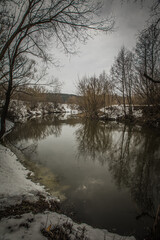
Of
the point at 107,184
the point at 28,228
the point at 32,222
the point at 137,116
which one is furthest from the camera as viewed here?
the point at 137,116

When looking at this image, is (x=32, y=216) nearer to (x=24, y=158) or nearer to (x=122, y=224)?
(x=122, y=224)

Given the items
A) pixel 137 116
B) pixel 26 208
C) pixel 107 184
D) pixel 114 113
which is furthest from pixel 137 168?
pixel 114 113

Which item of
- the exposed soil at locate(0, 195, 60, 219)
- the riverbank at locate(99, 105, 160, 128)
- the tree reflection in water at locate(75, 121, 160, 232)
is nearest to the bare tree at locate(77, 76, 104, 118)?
the riverbank at locate(99, 105, 160, 128)

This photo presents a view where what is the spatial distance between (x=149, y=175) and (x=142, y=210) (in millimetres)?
2156

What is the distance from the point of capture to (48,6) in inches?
174

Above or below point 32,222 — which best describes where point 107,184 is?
below

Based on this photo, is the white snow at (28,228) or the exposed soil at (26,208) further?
the exposed soil at (26,208)

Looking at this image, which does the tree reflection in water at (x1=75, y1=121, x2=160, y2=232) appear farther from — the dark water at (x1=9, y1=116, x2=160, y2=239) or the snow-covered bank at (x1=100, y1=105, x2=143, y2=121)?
the snow-covered bank at (x1=100, y1=105, x2=143, y2=121)

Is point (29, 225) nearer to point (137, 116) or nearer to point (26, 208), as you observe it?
point (26, 208)

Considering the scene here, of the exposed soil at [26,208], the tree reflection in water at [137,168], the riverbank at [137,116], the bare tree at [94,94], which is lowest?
the tree reflection in water at [137,168]

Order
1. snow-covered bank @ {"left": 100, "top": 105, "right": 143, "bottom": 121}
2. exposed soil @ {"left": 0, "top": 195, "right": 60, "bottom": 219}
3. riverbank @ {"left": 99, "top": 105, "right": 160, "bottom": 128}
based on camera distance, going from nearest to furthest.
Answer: exposed soil @ {"left": 0, "top": 195, "right": 60, "bottom": 219} < riverbank @ {"left": 99, "top": 105, "right": 160, "bottom": 128} < snow-covered bank @ {"left": 100, "top": 105, "right": 143, "bottom": 121}

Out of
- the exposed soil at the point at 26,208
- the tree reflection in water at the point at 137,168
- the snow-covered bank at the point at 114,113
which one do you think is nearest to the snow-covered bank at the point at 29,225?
the exposed soil at the point at 26,208

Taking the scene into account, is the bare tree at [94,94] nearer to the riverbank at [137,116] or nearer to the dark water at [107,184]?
the riverbank at [137,116]

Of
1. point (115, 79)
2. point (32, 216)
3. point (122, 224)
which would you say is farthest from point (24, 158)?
point (115, 79)
